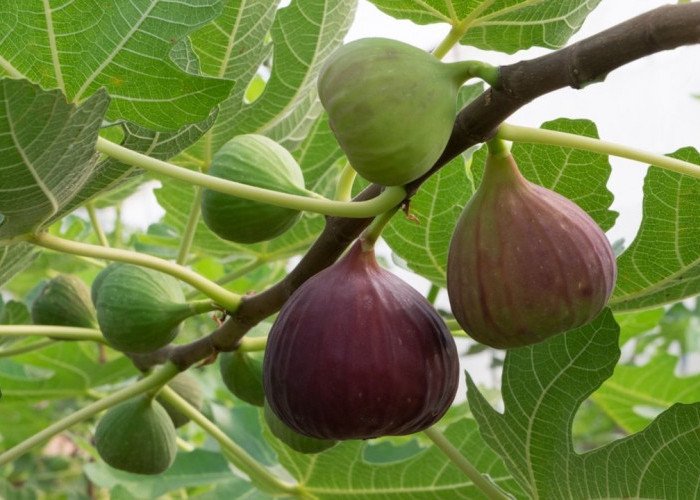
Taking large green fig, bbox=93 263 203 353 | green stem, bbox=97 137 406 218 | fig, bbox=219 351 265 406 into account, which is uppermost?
green stem, bbox=97 137 406 218

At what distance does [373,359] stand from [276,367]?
0.39ft

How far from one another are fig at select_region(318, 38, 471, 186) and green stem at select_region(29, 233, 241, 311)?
397 mm

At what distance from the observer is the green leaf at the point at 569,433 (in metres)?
1.12

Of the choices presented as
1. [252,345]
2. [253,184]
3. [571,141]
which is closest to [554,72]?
[571,141]

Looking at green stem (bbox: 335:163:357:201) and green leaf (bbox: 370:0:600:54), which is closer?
green leaf (bbox: 370:0:600:54)

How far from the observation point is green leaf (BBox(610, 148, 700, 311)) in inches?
43.9

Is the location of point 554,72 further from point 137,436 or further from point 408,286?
point 137,436

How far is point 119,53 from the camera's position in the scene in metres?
0.97

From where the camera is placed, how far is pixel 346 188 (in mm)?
1221

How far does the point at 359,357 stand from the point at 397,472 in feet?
2.57

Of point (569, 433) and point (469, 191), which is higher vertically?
point (469, 191)

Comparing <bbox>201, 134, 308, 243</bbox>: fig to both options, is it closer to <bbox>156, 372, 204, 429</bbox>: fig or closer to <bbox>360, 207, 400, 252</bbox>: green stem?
<bbox>360, 207, 400, 252</bbox>: green stem

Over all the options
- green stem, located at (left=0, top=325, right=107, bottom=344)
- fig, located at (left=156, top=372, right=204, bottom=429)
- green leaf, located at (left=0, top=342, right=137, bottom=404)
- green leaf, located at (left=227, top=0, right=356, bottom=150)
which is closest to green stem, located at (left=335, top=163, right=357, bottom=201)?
green leaf, located at (left=227, top=0, right=356, bottom=150)

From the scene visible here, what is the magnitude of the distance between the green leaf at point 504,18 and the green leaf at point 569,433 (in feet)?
1.15
